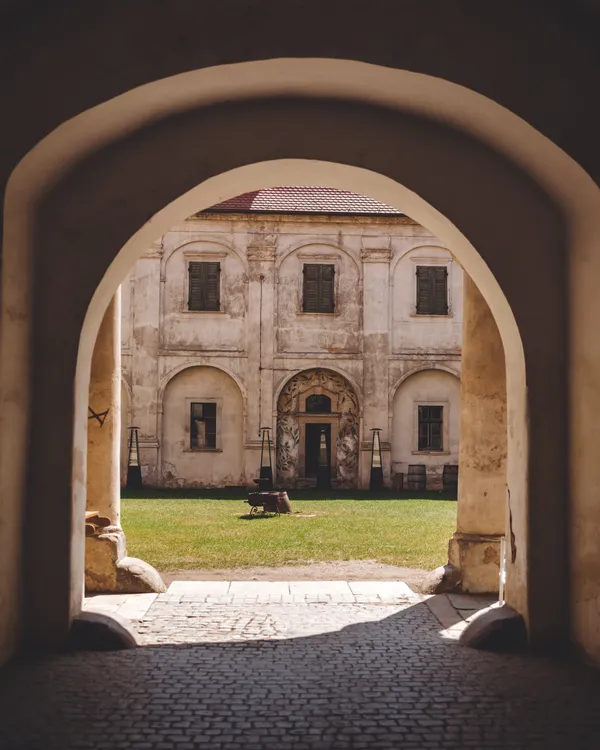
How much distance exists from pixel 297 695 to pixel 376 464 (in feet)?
66.1

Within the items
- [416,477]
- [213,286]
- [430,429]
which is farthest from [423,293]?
[213,286]

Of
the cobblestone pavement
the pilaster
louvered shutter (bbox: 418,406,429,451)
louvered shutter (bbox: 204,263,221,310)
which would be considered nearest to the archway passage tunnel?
the cobblestone pavement

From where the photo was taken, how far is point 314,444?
25.6m

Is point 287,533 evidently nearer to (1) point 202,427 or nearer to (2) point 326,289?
(1) point 202,427

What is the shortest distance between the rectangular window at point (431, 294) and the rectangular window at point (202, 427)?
7.40 m

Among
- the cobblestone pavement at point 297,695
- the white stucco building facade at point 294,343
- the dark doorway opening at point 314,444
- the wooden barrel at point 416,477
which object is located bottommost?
the cobblestone pavement at point 297,695

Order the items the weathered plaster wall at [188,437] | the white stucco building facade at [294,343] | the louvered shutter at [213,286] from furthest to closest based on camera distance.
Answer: the louvered shutter at [213,286]
the white stucco building facade at [294,343]
the weathered plaster wall at [188,437]

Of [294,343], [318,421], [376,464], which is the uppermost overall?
[294,343]

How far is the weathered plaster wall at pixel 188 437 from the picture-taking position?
2489 cm

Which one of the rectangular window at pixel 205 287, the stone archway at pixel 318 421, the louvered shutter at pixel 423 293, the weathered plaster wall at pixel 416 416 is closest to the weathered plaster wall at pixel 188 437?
the stone archway at pixel 318 421

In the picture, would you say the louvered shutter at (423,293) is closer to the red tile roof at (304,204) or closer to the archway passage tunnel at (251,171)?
the red tile roof at (304,204)

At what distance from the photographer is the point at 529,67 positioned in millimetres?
5000

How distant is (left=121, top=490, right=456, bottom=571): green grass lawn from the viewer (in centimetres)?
1074

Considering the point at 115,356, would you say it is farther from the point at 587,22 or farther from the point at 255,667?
the point at 587,22
